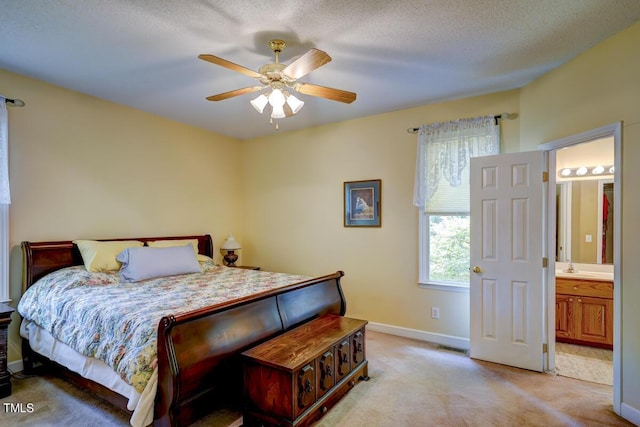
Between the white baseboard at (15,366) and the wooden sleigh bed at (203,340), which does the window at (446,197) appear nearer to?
the wooden sleigh bed at (203,340)

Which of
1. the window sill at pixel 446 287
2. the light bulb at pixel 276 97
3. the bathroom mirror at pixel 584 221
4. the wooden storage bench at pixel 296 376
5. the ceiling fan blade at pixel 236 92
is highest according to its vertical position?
the ceiling fan blade at pixel 236 92

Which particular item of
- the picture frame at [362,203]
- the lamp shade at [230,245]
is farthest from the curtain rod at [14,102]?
the picture frame at [362,203]

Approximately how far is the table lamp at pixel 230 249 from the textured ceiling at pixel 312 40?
84.4 inches

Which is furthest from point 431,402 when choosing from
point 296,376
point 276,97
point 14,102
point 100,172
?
point 14,102

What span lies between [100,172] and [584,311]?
18.0 feet

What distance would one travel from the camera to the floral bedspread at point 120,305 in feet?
6.29

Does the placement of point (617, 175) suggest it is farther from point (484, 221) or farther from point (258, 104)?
point (258, 104)

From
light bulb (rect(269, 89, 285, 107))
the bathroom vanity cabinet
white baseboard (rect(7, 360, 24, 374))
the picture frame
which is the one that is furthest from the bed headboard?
the bathroom vanity cabinet

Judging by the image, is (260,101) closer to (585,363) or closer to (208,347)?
(208,347)

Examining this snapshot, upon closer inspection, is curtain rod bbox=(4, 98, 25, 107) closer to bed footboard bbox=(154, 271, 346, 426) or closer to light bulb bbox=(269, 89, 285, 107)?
light bulb bbox=(269, 89, 285, 107)

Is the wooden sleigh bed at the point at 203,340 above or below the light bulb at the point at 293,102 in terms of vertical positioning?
below

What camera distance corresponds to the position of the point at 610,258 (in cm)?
381

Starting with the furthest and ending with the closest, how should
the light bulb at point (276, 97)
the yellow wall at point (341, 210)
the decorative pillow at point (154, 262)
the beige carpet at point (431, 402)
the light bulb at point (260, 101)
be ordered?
the yellow wall at point (341, 210), the decorative pillow at point (154, 262), the light bulb at point (260, 101), the light bulb at point (276, 97), the beige carpet at point (431, 402)

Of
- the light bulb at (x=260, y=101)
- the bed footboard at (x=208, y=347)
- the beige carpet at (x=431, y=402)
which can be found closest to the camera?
the bed footboard at (x=208, y=347)
